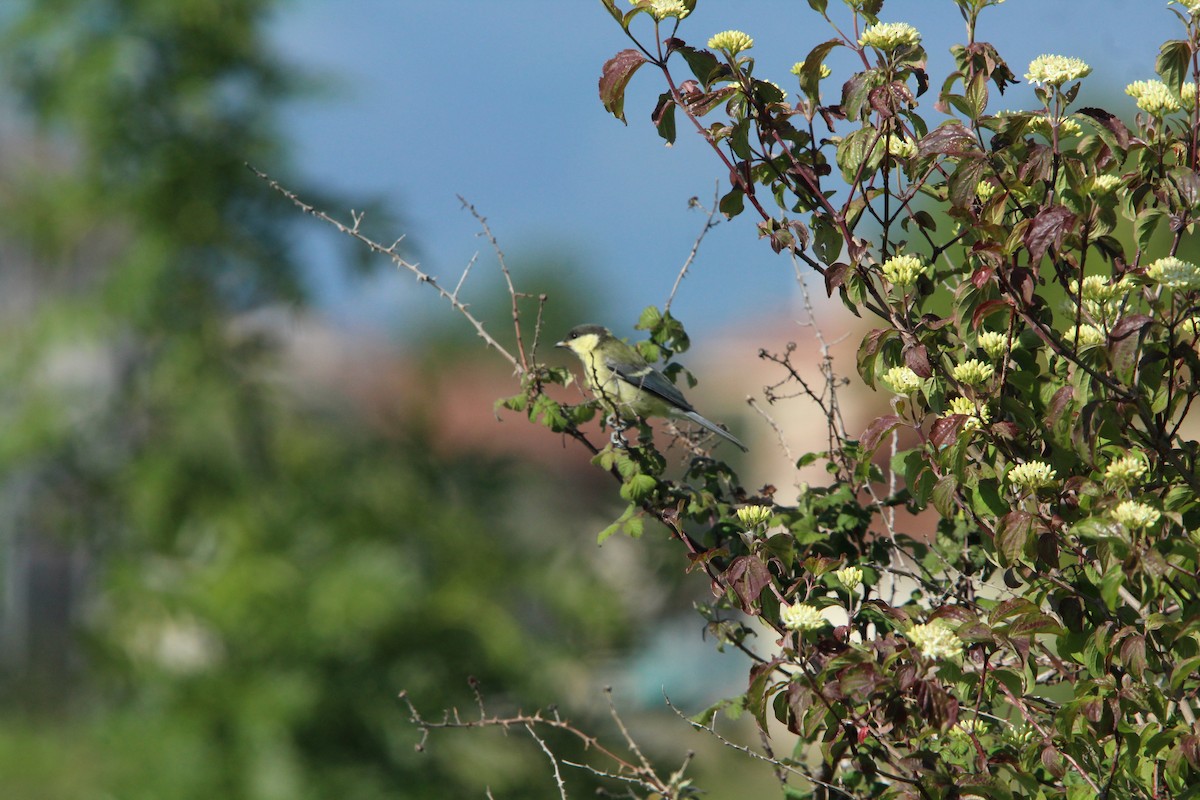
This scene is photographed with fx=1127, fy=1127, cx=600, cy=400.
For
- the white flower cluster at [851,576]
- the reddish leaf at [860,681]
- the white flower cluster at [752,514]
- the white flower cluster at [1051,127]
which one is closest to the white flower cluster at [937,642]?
the reddish leaf at [860,681]

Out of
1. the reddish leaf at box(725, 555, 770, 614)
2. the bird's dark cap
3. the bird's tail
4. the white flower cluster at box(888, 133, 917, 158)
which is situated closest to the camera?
the reddish leaf at box(725, 555, 770, 614)

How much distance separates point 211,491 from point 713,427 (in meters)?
4.19

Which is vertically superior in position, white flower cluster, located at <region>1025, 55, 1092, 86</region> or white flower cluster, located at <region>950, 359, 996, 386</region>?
white flower cluster, located at <region>1025, 55, 1092, 86</region>

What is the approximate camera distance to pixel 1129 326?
1530 millimetres

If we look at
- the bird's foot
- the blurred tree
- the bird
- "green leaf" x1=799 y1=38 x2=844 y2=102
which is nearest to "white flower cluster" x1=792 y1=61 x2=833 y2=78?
"green leaf" x1=799 y1=38 x2=844 y2=102

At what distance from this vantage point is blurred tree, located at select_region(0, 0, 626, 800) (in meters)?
6.18

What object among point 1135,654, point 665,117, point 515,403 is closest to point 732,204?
point 665,117

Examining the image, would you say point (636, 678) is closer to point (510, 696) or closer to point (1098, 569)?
point (510, 696)

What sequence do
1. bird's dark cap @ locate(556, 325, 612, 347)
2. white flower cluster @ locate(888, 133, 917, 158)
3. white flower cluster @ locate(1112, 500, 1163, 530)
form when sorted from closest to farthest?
white flower cluster @ locate(1112, 500, 1163, 530) → white flower cluster @ locate(888, 133, 917, 158) → bird's dark cap @ locate(556, 325, 612, 347)

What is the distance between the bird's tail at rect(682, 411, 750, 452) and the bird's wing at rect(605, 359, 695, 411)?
2.0 inches

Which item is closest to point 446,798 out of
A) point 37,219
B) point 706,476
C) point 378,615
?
point 378,615

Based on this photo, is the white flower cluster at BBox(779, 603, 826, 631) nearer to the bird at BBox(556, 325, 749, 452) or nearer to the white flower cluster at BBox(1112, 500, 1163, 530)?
the white flower cluster at BBox(1112, 500, 1163, 530)

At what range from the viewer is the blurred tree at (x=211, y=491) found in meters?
6.18

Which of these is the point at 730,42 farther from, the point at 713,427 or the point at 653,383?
the point at 653,383
